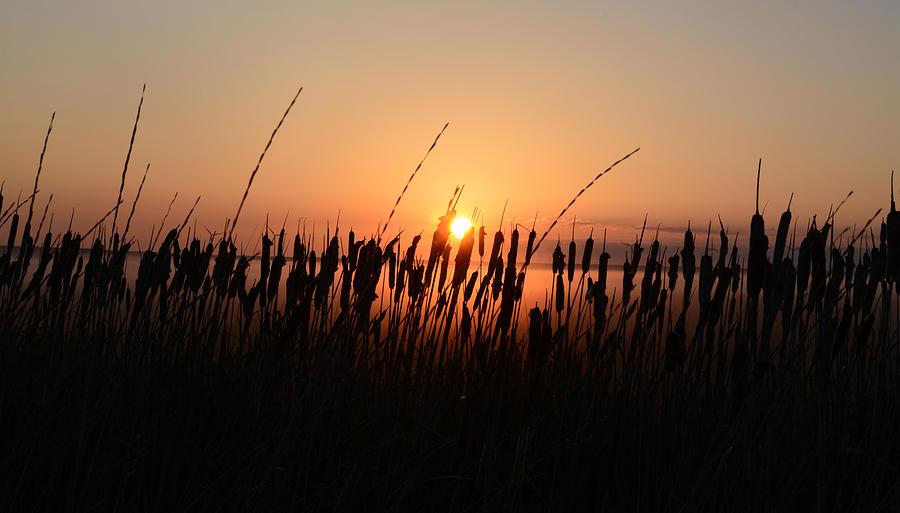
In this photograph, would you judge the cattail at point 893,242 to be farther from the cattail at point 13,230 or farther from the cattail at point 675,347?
the cattail at point 13,230

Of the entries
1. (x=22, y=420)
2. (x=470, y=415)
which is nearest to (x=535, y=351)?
(x=470, y=415)

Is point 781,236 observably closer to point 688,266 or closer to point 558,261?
point 688,266

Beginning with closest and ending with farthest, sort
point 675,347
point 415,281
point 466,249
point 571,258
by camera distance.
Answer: point 675,347 < point 466,249 < point 415,281 < point 571,258

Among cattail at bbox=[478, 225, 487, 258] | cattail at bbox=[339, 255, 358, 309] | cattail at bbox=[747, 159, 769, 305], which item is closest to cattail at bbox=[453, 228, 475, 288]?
cattail at bbox=[478, 225, 487, 258]

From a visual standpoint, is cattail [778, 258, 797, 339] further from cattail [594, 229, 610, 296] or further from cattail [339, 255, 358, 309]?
cattail [339, 255, 358, 309]

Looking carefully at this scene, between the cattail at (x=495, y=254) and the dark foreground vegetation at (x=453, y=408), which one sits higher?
the cattail at (x=495, y=254)

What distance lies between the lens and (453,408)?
262 cm

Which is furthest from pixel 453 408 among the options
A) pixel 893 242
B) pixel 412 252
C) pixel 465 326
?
pixel 893 242

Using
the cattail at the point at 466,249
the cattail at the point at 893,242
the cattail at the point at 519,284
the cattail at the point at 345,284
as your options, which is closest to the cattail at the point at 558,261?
the cattail at the point at 519,284

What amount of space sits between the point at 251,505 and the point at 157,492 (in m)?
0.27

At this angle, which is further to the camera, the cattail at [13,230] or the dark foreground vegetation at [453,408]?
the cattail at [13,230]

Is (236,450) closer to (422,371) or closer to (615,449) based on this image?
(422,371)

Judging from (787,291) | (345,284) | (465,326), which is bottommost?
(465,326)

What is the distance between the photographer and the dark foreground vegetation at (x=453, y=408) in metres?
1.95
